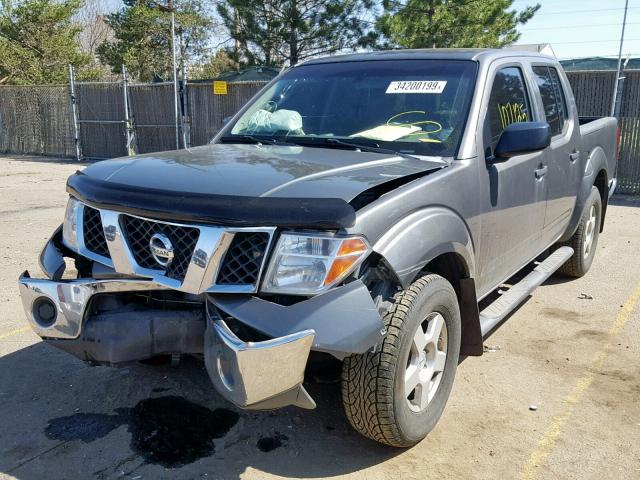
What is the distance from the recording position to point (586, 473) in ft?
9.91

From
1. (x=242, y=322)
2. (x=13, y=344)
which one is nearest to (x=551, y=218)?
(x=242, y=322)

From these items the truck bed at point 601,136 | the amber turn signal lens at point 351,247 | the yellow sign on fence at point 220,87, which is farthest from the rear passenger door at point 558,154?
the yellow sign on fence at point 220,87

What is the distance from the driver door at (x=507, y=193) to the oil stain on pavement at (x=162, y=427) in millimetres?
1678

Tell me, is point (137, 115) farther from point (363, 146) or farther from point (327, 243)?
point (327, 243)

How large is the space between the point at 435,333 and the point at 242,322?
42.8 inches

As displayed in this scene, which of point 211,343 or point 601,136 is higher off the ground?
point 601,136

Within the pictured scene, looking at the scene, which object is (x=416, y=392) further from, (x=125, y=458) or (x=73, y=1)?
(x=73, y=1)

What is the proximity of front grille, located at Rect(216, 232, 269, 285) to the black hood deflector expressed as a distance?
7 cm

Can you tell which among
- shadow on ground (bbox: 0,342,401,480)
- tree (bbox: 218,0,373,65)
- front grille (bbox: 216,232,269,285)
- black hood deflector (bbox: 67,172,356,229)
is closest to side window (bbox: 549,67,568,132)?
shadow on ground (bbox: 0,342,401,480)

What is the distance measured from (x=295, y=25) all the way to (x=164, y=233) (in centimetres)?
1801

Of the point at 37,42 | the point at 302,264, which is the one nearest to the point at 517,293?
the point at 302,264

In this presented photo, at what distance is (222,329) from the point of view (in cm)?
253

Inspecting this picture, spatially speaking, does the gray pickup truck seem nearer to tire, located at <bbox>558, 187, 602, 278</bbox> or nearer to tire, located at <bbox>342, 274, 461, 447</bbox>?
tire, located at <bbox>342, 274, 461, 447</bbox>

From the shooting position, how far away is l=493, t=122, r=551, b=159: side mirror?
11.9 ft
